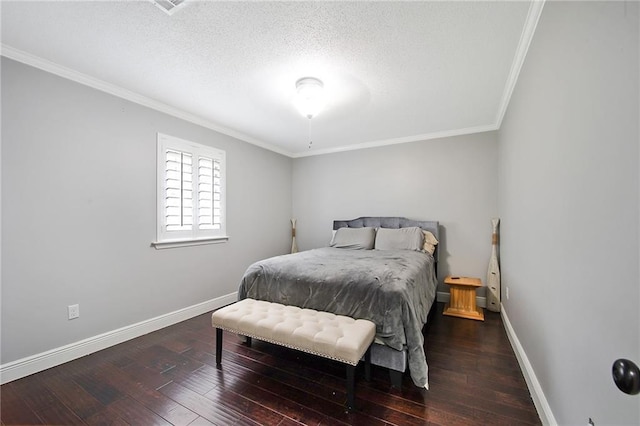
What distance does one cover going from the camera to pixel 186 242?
10.4 feet

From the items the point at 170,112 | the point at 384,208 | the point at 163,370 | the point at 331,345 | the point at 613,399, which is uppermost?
the point at 170,112

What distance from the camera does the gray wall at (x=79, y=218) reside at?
2.00m

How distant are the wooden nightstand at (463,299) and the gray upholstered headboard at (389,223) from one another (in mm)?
509

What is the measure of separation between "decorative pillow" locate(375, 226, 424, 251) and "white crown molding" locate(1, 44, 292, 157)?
260 centimetres

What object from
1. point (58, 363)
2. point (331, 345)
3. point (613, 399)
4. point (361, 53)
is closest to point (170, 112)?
point (361, 53)

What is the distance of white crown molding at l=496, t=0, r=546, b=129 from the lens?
1.54 meters

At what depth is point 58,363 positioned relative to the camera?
2.16 meters

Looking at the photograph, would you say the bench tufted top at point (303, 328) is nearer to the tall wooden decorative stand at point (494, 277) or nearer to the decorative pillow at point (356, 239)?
the decorative pillow at point (356, 239)

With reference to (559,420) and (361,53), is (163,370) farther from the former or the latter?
(361,53)

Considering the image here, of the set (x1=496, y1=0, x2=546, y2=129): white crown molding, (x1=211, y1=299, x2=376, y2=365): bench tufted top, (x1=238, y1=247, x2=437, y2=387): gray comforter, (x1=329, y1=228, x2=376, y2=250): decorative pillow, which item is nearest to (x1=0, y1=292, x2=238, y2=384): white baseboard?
(x1=238, y1=247, x2=437, y2=387): gray comforter

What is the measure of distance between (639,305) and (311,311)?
5.91ft

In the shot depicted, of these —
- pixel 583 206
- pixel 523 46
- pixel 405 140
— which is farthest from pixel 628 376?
pixel 405 140

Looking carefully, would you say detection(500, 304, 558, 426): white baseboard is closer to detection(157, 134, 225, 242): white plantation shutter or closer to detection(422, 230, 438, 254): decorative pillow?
detection(422, 230, 438, 254): decorative pillow

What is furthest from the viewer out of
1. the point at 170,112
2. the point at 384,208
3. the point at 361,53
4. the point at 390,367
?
the point at 384,208
